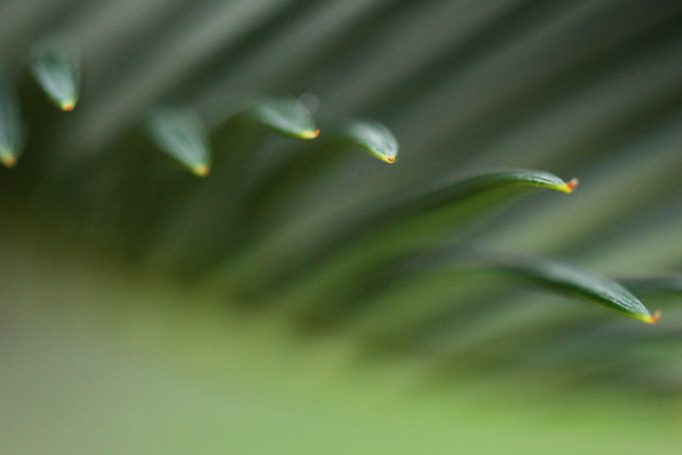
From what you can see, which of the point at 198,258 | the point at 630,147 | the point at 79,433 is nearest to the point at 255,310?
the point at 198,258

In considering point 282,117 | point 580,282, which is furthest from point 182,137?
point 580,282

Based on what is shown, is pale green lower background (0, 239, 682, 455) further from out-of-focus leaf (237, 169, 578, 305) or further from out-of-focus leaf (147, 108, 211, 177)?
out-of-focus leaf (147, 108, 211, 177)

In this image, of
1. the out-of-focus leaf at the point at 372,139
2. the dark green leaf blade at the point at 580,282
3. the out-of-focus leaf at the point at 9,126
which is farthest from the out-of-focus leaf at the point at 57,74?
the dark green leaf blade at the point at 580,282

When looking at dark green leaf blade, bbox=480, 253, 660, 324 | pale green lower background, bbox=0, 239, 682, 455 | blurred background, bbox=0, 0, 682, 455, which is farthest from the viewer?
pale green lower background, bbox=0, 239, 682, 455

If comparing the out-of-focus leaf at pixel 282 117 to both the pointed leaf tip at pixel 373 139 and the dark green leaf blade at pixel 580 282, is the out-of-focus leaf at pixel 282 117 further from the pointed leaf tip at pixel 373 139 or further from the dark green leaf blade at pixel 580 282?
the dark green leaf blade at pixel 580 282

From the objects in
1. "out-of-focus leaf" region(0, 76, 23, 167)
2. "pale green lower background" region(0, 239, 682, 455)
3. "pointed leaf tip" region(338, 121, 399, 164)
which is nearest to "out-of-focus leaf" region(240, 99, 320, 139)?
"pointed leaf tip" region(338, 121, 399, 164)

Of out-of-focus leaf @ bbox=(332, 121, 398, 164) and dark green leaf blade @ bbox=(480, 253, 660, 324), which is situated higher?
out-of-focus leaf @ bbox=(332, 121, 398, 164)

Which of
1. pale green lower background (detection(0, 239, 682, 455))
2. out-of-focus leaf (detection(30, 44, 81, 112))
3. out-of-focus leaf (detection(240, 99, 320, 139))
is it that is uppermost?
out-of-focus leaf (detection(240, 99, 320, 139))
